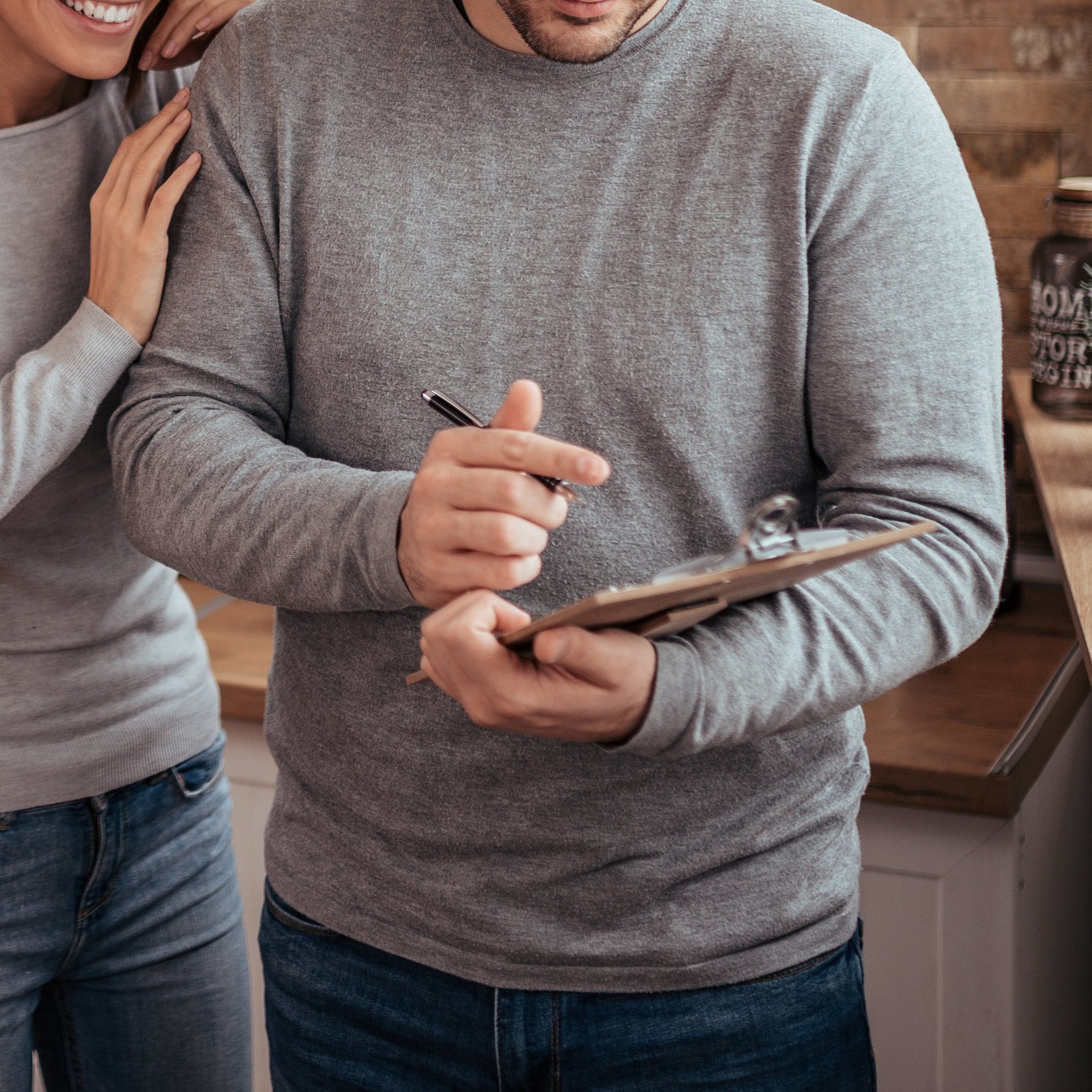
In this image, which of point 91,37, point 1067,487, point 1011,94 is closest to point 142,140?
point 91,37

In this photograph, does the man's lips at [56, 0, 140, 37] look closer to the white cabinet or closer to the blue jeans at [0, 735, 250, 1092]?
the blue jeans at [0, 735, 250, 1092]

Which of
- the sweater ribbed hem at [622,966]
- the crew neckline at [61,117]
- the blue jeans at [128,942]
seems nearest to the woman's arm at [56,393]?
the crew neckline at [61,117]

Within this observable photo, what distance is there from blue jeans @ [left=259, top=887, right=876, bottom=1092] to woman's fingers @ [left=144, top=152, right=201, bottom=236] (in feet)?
1.56

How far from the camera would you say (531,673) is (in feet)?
2.23

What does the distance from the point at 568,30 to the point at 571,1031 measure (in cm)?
60

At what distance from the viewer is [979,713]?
1429 mm

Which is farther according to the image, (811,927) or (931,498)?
(811,927)

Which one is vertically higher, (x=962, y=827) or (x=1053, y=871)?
(x=962, y=827)

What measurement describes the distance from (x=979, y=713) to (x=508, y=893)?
755 millimetres

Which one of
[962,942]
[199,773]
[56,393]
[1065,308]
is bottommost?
[962,942]

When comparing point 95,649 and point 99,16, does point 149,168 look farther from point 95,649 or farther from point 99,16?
point 95,649

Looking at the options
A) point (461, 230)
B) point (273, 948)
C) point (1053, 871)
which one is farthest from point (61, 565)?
point (1053, 871)

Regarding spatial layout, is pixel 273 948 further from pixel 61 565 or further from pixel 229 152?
pixel 229 152

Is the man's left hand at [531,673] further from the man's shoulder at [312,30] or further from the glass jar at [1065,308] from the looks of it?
the glass jar at [1065,308]
